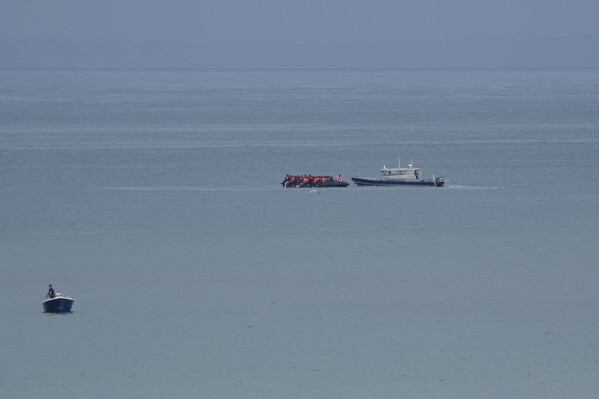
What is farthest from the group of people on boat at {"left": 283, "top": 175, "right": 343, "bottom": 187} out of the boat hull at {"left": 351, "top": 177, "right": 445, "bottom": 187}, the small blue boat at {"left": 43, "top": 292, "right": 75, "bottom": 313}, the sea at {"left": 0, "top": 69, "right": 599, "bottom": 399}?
the small blue boat at {"left": 43, "top": 292, "right": 75, "bottom": 313}

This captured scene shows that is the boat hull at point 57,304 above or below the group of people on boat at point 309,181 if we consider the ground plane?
below

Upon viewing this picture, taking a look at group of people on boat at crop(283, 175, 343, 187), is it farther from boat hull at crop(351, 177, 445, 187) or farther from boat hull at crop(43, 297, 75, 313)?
boat hull at crop(43, 297, 75, 313)

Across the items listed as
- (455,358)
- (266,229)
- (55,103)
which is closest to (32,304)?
(455,358)

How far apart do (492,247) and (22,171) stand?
3178 cm

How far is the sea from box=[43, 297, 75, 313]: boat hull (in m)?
0.18

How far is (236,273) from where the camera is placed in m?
36.2

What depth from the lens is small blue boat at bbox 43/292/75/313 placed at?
30.4 metres

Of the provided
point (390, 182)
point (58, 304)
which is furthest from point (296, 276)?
point (390, 182)

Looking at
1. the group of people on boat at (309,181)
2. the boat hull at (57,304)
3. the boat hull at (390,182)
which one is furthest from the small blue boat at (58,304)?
the boat hull at (390,182)

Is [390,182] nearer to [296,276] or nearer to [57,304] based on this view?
[296,276]

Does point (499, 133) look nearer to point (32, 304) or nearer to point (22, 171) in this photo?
point (22, 171)

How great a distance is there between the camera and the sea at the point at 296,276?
85.5ft

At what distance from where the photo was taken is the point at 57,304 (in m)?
30.5

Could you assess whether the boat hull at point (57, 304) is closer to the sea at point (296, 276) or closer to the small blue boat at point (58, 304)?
the small blue boat at point (58, 304)
